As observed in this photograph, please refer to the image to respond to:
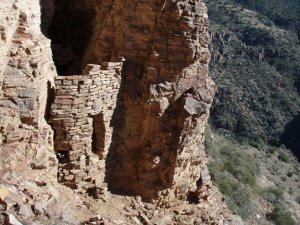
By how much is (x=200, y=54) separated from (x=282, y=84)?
111 ft

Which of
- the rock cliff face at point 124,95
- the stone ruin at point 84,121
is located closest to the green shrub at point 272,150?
the rock cliff face at point 124,95

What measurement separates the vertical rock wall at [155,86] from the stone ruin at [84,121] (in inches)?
16.9

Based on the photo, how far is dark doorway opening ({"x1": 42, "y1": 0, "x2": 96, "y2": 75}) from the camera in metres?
12.4

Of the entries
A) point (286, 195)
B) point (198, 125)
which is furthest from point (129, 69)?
point (286, 195)

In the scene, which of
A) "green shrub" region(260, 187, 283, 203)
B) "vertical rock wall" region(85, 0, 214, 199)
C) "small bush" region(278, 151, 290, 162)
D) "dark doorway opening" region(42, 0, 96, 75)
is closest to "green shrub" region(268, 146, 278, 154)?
"small bush" region(278, 151, 290, 162)

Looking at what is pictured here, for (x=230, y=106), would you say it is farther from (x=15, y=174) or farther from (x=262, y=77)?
(x=15, y=174)

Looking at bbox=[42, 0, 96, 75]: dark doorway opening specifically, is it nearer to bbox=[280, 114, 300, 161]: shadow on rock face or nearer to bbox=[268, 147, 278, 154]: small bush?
bbox=[268, 147, 278, 154]: small bush

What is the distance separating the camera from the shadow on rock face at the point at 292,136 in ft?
137

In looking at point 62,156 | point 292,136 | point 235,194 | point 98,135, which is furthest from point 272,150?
point 62,156

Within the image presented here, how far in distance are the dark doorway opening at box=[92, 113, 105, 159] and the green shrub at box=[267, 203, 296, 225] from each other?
19.7m

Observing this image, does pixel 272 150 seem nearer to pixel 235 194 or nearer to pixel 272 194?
pixel 272 194

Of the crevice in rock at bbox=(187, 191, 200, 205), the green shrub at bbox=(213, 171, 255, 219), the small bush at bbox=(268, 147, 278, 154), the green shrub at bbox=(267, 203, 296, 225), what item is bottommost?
the green shrub at bbox=(267, 203, 296, 225)

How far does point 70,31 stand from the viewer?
12898mm

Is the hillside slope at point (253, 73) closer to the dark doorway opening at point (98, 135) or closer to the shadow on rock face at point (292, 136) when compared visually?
the shadow on rock face at point (292, 136)
